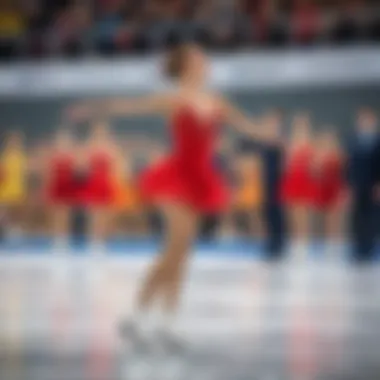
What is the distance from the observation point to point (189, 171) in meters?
3.65

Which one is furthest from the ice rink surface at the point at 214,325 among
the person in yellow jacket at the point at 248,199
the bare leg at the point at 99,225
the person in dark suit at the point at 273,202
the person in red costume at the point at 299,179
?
the person in yellow jacket at the point at 248,199

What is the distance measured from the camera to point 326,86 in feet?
49.4

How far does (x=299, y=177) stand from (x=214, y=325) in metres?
6.68

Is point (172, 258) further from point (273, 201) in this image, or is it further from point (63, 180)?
point (63, 180)

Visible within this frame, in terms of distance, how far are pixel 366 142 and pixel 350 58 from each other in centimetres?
570

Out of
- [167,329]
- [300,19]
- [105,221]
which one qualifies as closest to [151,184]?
[167,329]

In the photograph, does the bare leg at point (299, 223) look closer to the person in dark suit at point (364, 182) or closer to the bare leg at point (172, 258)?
the person in dark suit at point (364, 182)

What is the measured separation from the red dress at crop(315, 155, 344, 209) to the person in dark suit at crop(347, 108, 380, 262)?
1.41 metres

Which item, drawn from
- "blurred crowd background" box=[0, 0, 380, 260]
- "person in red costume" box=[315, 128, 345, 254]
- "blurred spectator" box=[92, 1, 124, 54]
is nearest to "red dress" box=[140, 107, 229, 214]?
"blurred crowd background" box=[0, 0, 380, 260]

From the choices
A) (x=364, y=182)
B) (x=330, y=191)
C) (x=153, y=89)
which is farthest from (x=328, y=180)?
(x=153, y=89)

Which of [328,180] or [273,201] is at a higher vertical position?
[328,180]

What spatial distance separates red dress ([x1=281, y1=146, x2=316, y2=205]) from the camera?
1089 centimetres

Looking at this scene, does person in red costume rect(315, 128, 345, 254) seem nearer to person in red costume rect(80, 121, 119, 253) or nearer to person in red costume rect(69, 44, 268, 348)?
person in red costume rect(80, 121, 119, 253)

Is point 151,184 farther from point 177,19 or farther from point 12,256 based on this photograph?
point 177,19
